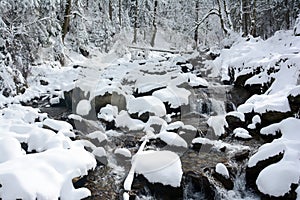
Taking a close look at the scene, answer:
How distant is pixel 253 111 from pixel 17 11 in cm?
840

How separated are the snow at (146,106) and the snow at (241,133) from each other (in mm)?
2257

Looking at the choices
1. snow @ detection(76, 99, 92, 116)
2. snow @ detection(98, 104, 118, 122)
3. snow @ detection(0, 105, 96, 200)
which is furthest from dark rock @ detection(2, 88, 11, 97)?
snow @ detection(98, 104, 118, 122)

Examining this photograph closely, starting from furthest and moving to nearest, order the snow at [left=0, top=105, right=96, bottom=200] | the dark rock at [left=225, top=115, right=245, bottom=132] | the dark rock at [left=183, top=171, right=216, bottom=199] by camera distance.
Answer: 1. the dark rock at [left=225, top=115, right=245, bottom=132]
2. the dark rock at [left=183, top=171, right=216, bottom=199]
3. the snow at [left=0, top=105, right=96, bottom=200]

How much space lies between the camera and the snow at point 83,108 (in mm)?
10039

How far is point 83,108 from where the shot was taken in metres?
10.1

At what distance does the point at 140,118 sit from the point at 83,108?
1871 millimetres

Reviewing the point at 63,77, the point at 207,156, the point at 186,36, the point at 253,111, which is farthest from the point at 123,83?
the point at 186,36

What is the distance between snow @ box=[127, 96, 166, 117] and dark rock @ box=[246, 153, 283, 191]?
12.3 ft

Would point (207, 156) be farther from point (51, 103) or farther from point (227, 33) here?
point (227, 33)

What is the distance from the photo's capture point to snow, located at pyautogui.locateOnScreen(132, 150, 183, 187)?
5.88 metres

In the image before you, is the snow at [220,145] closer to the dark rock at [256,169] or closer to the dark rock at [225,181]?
the dark rock at [256,169]

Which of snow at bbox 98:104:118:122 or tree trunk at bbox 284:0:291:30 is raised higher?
tree trunk at bbox 284:0:291:30

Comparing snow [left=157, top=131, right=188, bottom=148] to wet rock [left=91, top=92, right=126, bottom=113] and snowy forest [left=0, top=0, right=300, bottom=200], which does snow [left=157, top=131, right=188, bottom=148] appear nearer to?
snowy forest [left=0, top=0, right=300, bottom=200]

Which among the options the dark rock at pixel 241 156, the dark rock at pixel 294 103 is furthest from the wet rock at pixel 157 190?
the dark rock at pixel 294 103
